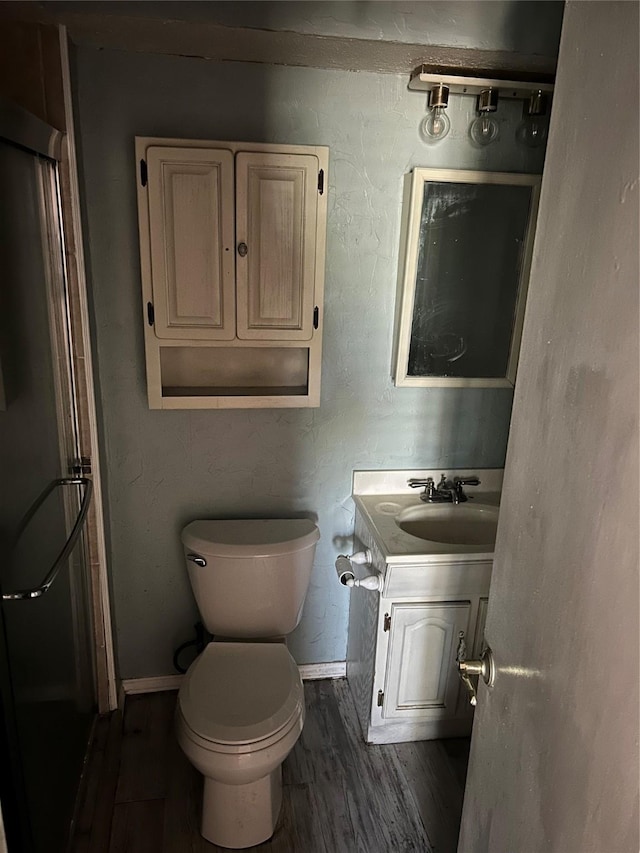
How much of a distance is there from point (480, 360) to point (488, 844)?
1424mm

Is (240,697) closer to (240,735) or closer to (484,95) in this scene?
(240,735)

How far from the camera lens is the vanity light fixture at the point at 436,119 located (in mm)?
1724

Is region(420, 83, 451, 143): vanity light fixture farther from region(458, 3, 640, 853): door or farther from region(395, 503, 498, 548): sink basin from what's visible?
region(395, 503, 498, 548): sink basin

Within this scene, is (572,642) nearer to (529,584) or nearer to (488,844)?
(529,584)

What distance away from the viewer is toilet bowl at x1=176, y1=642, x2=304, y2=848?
156 centimetres

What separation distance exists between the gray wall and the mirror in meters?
0.07

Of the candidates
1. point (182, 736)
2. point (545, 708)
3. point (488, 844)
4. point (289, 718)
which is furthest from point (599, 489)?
point (182, 736)

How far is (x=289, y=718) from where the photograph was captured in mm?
1624

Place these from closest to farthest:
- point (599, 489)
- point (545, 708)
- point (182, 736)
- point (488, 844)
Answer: point (599, 489)
point (545, 708)
point (488, 844)
point (182, 736)

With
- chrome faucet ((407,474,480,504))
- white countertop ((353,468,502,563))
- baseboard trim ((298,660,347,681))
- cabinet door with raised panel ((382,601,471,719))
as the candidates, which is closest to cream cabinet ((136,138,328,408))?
white countertop ((353,468,502,563))

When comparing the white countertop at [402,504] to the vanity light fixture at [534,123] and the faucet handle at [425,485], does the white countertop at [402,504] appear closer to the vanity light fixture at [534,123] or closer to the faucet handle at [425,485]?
the faucet handle at [425,485]

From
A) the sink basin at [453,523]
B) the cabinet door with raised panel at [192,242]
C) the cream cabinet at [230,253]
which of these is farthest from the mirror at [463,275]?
the cabinet door with raised panel at [192,242]

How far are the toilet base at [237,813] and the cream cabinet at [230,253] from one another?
3.57 ft

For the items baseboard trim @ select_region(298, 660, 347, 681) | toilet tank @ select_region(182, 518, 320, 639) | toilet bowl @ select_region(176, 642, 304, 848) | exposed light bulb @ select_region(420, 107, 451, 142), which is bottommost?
baseboard trim @ select_region(298, 660, 347, 681)
